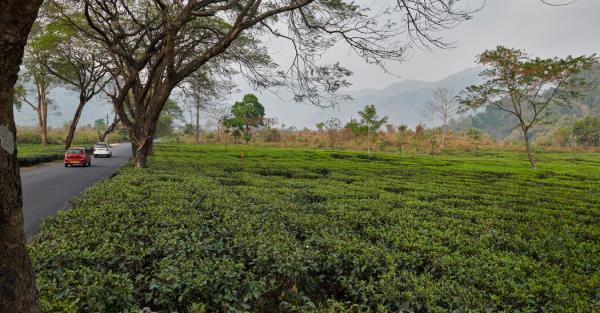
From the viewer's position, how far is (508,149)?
54.4 m

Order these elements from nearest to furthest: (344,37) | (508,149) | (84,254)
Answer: (84,254) → (344,37) → (508,149)

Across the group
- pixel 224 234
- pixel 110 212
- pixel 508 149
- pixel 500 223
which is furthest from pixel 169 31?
pixel 508 149

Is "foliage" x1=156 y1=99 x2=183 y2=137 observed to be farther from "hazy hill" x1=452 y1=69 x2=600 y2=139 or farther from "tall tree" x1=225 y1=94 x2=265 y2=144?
"hazy hill" x1=452 y1=69 x2=600 y2=139

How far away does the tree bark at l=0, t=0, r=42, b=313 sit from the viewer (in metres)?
2.18

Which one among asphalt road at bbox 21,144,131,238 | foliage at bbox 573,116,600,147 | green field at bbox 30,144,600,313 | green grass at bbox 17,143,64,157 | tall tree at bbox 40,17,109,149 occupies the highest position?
tall tree at bbox 40,17,109,149

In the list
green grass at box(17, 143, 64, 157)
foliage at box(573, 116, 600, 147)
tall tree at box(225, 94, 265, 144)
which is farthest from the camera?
tall tree at box(225, 94, 265, 144)

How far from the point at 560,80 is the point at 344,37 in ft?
75.1

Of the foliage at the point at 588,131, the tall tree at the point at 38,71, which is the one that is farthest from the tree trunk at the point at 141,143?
the foliage at the point at 588,131

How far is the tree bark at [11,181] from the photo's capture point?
7.16 ft

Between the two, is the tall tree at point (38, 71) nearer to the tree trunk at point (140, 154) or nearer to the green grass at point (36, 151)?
the green grass at point (36, 151)

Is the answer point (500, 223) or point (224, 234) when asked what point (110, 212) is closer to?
point (224, 234)

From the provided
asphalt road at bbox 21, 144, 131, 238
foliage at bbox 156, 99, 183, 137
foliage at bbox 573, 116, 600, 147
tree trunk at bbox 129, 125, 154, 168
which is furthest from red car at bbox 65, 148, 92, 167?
foliage at bbox 573, 116, 600, 147

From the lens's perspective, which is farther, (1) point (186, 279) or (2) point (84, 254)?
(2) point (84, 254)

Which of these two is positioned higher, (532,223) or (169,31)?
(169,31)
